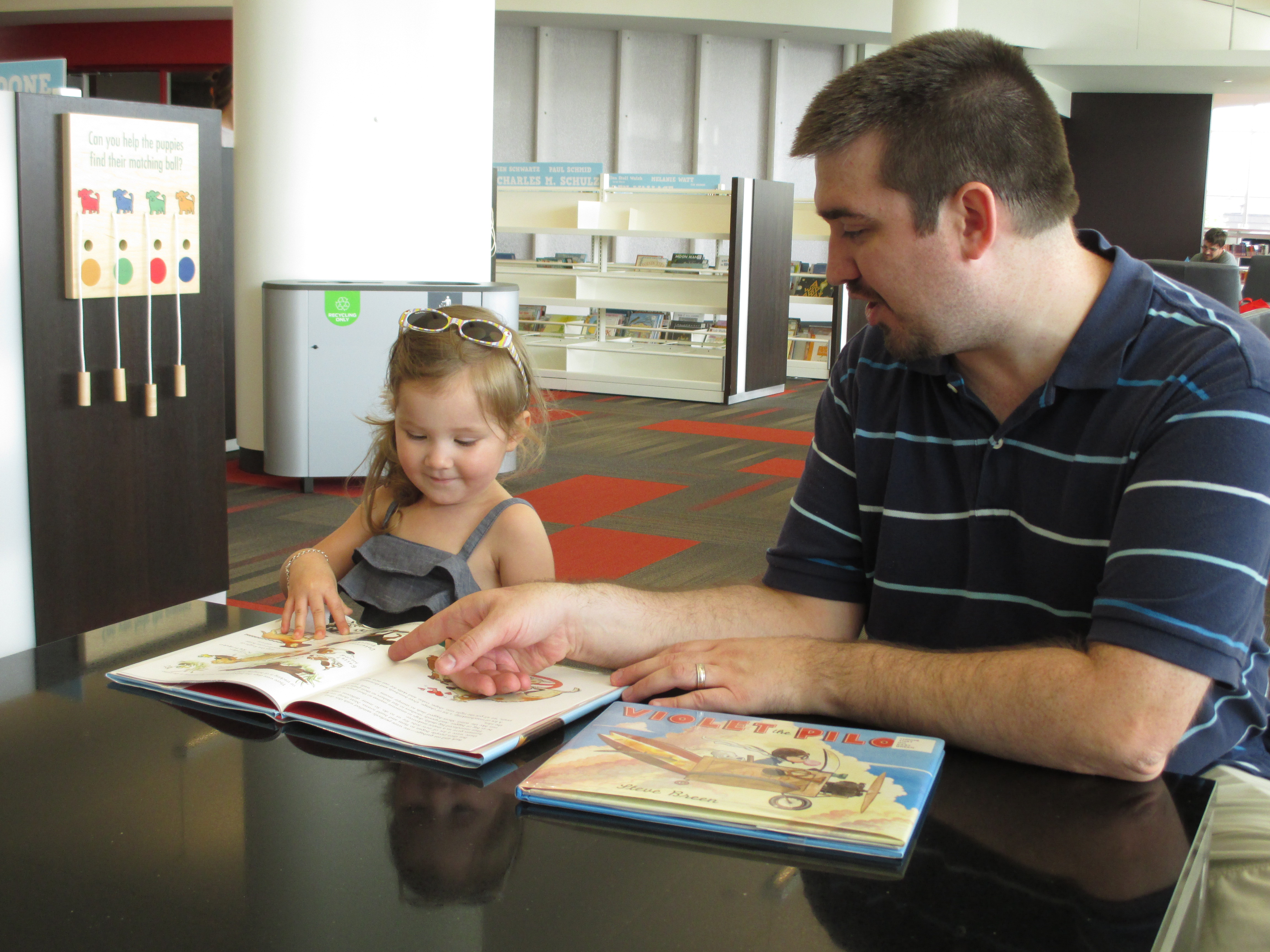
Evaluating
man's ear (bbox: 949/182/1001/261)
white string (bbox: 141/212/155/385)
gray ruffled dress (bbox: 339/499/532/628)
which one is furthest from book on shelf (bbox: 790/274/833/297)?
man's ear (bbox: 949/182/1001/261)

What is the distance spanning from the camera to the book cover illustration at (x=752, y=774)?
27.3 inches

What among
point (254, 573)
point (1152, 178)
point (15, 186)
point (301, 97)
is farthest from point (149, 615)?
point (1152, 178)

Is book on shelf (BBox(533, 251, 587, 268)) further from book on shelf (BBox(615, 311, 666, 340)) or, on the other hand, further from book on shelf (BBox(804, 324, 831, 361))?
A: book on shelf (BBox(804, 324, 831, 361))

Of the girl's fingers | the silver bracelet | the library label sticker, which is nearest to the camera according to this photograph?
the girl's fingers

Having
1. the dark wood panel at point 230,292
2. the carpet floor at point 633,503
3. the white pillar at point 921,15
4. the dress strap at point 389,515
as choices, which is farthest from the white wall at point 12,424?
the white pillar at point 921,15

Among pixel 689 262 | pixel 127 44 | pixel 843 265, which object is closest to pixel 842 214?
pixel 843 265

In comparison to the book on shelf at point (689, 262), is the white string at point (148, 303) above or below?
below

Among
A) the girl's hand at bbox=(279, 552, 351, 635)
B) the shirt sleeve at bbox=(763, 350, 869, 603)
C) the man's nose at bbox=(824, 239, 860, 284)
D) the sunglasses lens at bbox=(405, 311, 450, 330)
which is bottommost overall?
the girl's hand at bbox=(279, 552, 351, 635)

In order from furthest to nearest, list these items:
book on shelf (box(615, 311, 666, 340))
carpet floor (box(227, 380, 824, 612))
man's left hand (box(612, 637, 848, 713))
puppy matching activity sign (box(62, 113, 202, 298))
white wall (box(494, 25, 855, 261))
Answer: white wall (box(494, 25, 855, 261)), book on shelf (box(615, 311, 666, 340)), carpet floor (box(227, 380, 824, 612)), puppy matching activity sign (box(62, 113, 202, 298)), man's left hand (box(612, 637, 848, 713))

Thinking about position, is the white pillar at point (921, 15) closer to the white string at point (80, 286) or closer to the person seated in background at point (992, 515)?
the white string at point (80, 286)

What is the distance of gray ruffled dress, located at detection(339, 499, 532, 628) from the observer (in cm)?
145

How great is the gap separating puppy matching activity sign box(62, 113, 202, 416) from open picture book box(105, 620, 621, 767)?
1460mm

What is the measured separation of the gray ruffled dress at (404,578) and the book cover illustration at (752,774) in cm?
62

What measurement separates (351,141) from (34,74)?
4.79 feet
